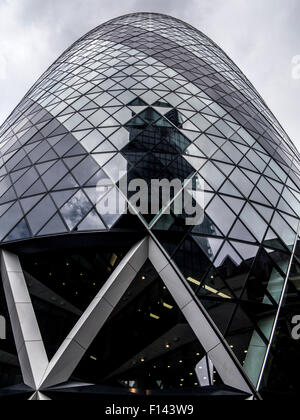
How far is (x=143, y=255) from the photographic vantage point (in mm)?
10156

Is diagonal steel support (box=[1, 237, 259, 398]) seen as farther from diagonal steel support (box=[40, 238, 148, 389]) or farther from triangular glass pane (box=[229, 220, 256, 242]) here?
triangular glass pane (box=[229, 220, 256, 242])

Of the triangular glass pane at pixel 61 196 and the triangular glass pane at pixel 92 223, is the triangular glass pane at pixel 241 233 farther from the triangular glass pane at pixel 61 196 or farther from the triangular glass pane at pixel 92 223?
the triangular glass pane at pixel 61 196

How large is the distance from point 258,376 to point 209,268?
3.27 metres

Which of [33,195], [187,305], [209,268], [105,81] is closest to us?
[187,305]

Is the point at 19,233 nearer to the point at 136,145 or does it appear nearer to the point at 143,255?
the point at 143,255

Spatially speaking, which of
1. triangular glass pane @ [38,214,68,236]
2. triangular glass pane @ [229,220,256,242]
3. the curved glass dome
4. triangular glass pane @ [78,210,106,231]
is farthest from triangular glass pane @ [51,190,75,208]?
triangular glass pane @ [229,220,256,242]

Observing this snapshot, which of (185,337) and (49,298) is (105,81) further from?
(185,337)

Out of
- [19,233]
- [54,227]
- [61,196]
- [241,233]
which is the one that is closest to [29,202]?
[61,196]

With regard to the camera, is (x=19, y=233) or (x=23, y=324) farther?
(x=19, y=233)

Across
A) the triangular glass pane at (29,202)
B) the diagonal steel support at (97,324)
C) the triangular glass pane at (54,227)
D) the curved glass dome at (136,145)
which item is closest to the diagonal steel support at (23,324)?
the diagonal steel support at (97,324)

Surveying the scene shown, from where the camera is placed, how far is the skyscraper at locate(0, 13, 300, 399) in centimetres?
841

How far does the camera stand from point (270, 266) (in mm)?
10016

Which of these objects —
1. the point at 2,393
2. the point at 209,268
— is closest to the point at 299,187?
the point at 209,268

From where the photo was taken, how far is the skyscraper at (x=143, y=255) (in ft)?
27.6
